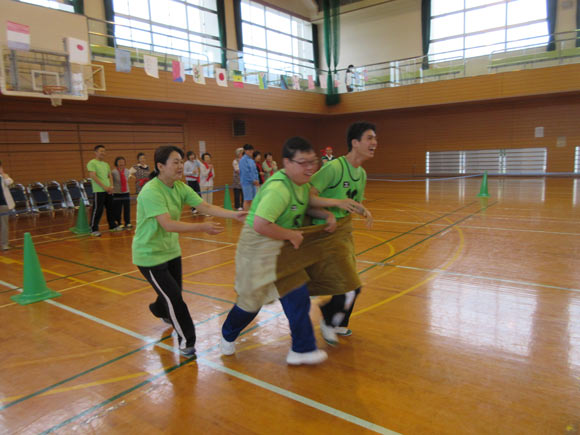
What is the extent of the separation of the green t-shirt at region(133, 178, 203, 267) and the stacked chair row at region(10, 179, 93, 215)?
28.6 feet

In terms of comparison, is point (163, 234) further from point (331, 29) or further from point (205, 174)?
point (331, 29)

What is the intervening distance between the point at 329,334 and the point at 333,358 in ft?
0.83

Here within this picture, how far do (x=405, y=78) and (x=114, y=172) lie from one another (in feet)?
41.0

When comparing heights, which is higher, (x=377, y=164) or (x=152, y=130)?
(x=152, y=130)

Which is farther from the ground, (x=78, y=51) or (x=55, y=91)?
(x=78, y=51)

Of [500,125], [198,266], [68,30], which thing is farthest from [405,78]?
[198,266]

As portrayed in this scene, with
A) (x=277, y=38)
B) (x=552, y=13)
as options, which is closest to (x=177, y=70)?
(x=277, y=38)

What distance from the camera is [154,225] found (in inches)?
115

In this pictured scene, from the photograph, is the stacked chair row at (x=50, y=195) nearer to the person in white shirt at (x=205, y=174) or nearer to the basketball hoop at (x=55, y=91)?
the basketball hoop at (x=55, y=91)

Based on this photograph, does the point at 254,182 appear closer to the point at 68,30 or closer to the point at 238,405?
the point at 68,30

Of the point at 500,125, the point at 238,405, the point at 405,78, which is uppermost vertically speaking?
the point at 405,78

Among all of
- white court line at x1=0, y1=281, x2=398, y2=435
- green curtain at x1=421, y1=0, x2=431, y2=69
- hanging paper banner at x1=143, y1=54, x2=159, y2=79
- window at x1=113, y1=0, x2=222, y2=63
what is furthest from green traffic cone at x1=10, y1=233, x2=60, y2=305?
green curtain at x1=421, y1=0, x2=431, y2=69

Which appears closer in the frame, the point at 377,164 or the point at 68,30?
the point at 68,30

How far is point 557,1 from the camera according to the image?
16141mm
